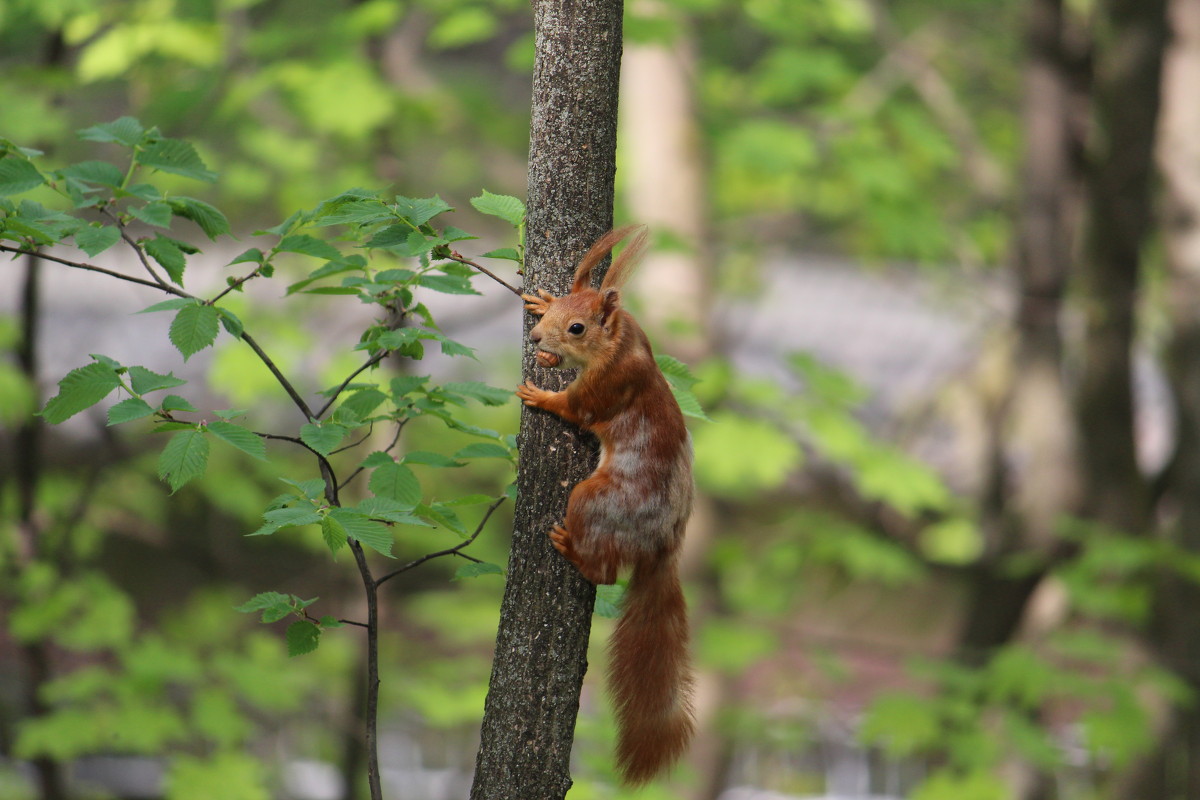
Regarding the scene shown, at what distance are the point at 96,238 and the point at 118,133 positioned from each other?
233 millimetres

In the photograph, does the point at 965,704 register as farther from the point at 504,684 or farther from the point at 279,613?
the point at 279,613

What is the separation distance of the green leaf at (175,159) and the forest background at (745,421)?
1794 millimetres

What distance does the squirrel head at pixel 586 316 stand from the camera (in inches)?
65.1

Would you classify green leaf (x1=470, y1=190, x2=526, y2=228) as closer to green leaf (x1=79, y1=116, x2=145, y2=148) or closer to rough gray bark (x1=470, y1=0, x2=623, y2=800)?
rough gray bark (x1=470, y1=0, x2=623, y2=800)

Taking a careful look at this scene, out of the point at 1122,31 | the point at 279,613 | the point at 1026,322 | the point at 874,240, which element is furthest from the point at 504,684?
the point at 874,240

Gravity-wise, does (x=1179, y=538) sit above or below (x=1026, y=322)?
below

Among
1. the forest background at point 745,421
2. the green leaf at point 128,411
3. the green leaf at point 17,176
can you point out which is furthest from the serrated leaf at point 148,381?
the forest background at point 745,421

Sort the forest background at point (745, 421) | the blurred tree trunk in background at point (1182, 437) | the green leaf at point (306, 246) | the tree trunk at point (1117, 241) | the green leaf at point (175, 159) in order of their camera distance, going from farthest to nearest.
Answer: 1. the tree trunk at point (1117, 241)
2. the blurred tree trunk in background at point (1182, 437)
3. the forest background at point (745, 421)
4. the green leaf at point (175, 159)
5. the green leaf at point (306, 246)

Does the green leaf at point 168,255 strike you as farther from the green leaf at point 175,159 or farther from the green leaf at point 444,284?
the green leaf at point 444,284

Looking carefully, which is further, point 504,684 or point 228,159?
point 228,159

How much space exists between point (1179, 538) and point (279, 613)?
4602 millimetres

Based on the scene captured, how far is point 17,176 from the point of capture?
166 centimetres

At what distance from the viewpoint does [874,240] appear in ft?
22.6

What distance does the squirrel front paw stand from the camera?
1.68 meters
